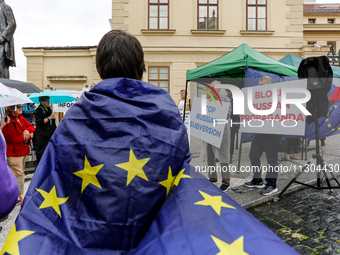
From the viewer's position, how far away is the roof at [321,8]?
44.5 metres

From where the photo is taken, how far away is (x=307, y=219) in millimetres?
3338

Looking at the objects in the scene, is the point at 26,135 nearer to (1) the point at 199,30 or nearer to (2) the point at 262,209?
(2) the point at 262,209

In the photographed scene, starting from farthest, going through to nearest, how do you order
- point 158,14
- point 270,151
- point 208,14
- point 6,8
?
point 208,14 → point 158,14 → point 6,8 → point 270,151

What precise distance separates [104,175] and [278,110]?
367cm

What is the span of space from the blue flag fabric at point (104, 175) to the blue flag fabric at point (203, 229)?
8 centimetres

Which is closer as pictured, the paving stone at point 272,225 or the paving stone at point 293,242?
the paving stone at point 293,242

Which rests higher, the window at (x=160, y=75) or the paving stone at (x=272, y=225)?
the window at (x=160, y=75)

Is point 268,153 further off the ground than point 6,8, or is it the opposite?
point 6,8

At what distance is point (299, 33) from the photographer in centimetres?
1450

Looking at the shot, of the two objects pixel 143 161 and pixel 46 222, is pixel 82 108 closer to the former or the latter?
pixel 143 161

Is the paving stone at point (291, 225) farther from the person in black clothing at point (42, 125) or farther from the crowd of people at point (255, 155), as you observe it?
the person in black clothing at point (42, 125)

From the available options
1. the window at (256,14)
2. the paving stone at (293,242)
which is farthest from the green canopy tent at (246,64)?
the window at (256,14)

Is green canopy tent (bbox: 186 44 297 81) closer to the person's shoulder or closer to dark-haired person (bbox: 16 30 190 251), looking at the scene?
dark-haired person (bbox: 16 30 190 251)

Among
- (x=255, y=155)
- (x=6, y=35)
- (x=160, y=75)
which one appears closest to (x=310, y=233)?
(x=255, y=155)
